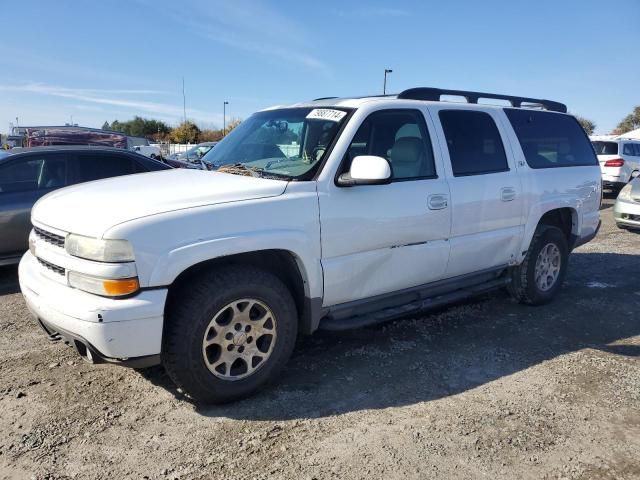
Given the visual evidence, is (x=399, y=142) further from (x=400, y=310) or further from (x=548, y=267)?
(x=548, y=267)

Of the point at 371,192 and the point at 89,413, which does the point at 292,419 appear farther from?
the point at 371,192

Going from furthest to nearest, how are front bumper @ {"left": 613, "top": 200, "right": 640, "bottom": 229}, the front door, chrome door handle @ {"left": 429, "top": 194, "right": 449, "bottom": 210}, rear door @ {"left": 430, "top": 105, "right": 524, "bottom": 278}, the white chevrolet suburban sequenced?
front bumper @ {"left": 613, "top": 200, "right": 640, "bottom": 229}
rear door @ {"left": 430, "top": 105, "right": 524, "bottom": 278}
chrome door handle @ {"left": 429, "top": 194, "right": 449, "bottom": 210}
the front door
the white chevrolet suburban

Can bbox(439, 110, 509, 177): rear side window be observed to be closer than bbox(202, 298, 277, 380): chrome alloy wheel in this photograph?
No

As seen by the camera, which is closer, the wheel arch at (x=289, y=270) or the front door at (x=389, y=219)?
the wheel arch at (x=289, y=270)

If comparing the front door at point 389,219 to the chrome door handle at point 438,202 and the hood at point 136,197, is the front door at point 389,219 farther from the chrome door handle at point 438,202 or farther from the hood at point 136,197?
the hood at point 136,197

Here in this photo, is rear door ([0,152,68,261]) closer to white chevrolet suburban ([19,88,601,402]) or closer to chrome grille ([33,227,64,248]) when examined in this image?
white chevrolet suburban ([19,88,601,402])

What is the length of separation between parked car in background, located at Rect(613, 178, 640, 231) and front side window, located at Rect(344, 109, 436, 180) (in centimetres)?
733

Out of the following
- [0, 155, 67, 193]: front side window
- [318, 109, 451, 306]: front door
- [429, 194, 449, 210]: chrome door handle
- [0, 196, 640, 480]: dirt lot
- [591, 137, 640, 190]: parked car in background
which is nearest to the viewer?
[0, 196, 640, 480]: dirt lot

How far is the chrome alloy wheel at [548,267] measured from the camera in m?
5.28

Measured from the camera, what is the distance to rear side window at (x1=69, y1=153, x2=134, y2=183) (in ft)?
21.9

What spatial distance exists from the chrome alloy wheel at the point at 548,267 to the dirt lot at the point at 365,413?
0.74 metres

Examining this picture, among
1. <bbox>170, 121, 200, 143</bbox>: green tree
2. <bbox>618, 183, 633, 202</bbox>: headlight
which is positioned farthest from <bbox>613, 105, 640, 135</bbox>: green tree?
<bbox>618, 183, 633, 202</bbox>: headlight

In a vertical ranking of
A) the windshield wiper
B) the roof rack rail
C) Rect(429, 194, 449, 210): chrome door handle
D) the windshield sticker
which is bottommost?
Rect(429, 194, 449, 210): chrome door handle

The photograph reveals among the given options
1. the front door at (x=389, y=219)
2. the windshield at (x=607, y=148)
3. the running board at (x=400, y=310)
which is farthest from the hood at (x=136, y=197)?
the windshield at (x=607, y=148)
